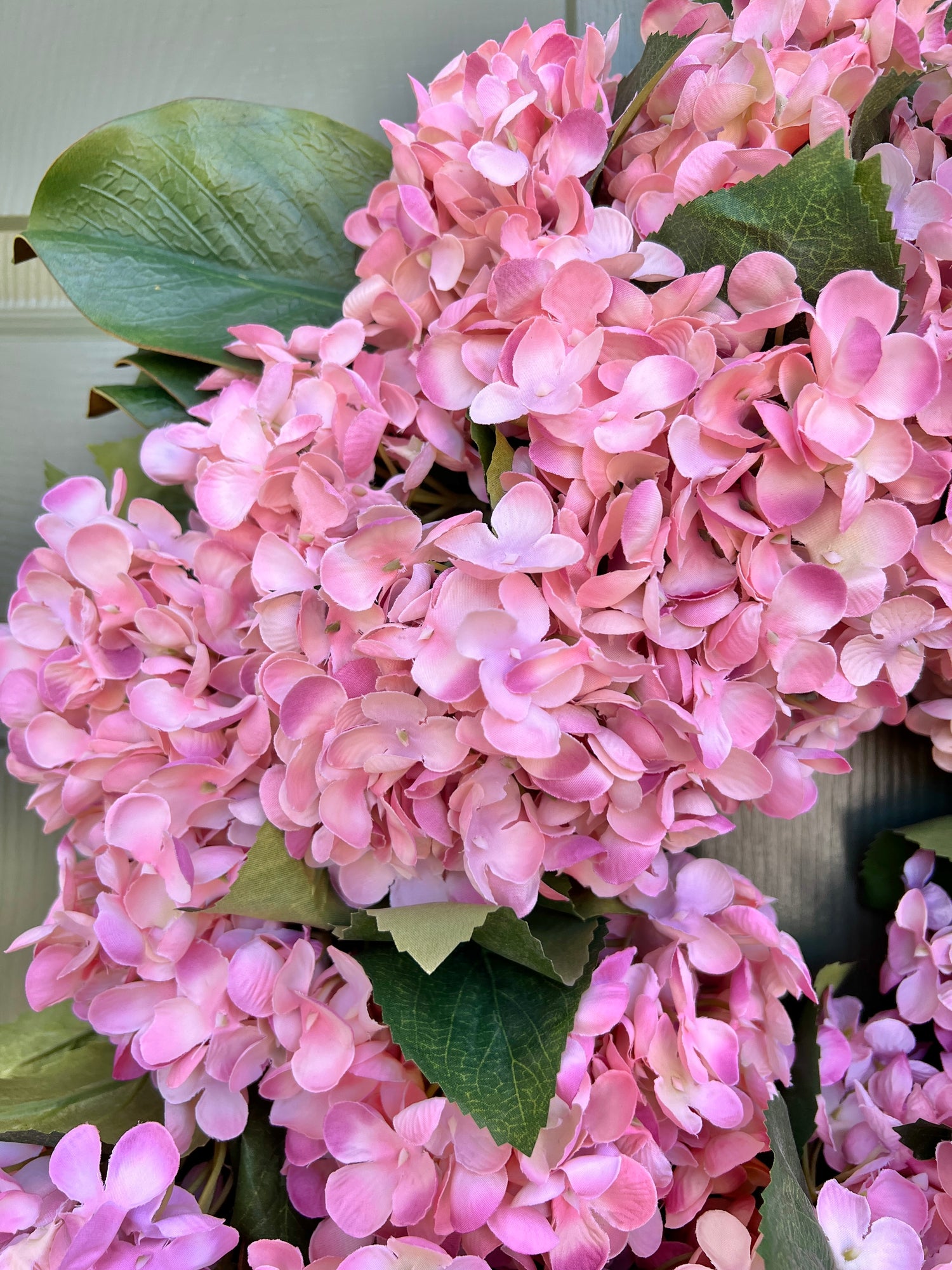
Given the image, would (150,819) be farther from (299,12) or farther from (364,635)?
(299,12)

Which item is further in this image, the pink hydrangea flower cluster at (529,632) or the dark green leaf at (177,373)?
the dark green leaf at (177,373)

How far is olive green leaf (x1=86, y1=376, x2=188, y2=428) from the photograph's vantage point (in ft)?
1.37

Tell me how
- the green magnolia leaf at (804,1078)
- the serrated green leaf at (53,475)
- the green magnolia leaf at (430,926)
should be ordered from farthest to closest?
the serrated green leaf at (53,475) < the green magnolia leaf at (804,1078) < the green magnolia leaf at (430,926)

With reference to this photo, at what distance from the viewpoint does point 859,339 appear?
0.85 feet

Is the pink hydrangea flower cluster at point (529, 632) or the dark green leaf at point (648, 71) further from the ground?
the dark green leaf at point (648, 71)

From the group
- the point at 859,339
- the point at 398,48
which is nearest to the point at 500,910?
the point at 859,339

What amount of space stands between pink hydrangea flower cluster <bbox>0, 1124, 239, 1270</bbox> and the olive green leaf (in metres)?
0.29

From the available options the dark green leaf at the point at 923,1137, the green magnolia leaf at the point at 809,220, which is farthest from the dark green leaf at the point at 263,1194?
the green magnolia leaf at the point at 809,220

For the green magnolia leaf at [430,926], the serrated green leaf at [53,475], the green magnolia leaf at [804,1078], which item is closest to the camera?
the green magnolia leaf at [430,926]

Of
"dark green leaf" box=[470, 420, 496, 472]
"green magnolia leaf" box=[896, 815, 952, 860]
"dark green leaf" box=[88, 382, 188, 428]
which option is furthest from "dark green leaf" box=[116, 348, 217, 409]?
"green magnolia leaf" box=[896, 815, 952, 860]

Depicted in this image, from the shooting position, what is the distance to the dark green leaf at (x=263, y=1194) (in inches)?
13.7

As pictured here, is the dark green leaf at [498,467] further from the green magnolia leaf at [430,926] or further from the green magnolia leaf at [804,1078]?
the green magnolia leaf at [804,1078]

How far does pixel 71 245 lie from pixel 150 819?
24 centimetres

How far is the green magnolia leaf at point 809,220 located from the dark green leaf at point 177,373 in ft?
0.72
